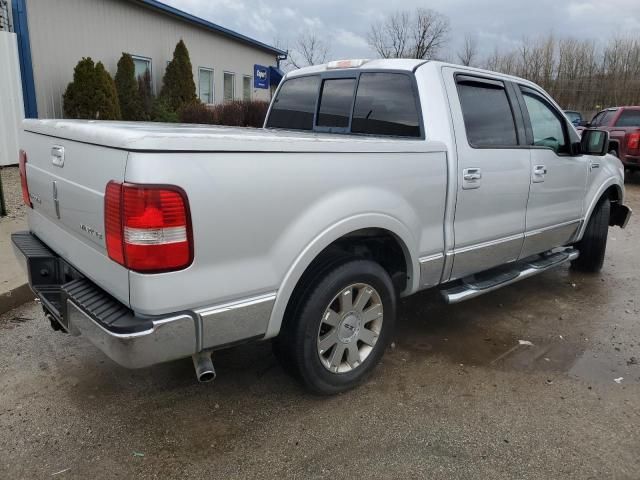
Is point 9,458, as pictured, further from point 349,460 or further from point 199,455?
point 349,460

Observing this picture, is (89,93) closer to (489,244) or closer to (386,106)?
(386,106)

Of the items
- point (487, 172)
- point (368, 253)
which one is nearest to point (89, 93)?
point (368, 253)

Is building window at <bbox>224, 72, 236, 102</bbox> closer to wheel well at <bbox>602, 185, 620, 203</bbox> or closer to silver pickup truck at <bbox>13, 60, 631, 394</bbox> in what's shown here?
silver pickup truck at <bbox>13, 60, 631, 394</bbox>

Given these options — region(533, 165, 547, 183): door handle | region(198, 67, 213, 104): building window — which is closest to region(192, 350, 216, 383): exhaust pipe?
region(533, 165, 547, 183): door handle

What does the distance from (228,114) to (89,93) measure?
3695 mm

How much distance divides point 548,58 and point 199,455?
36.2 meters

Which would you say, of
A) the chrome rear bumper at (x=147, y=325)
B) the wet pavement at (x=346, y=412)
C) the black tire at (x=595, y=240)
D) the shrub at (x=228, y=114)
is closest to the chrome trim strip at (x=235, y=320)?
the chrome rear bumper at (x=147, y=325)

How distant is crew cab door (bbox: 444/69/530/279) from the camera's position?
3.44 metres

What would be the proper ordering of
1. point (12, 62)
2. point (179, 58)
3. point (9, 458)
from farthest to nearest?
point (179, 58) → point (12, 62) → point (9, 458)

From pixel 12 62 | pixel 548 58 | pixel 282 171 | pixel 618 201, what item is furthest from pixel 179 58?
pixel 548 58

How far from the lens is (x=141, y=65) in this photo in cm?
1418

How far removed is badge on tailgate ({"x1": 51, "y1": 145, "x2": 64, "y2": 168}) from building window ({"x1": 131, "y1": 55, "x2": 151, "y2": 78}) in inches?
486

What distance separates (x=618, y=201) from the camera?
557cm

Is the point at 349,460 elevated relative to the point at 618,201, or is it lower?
lower
